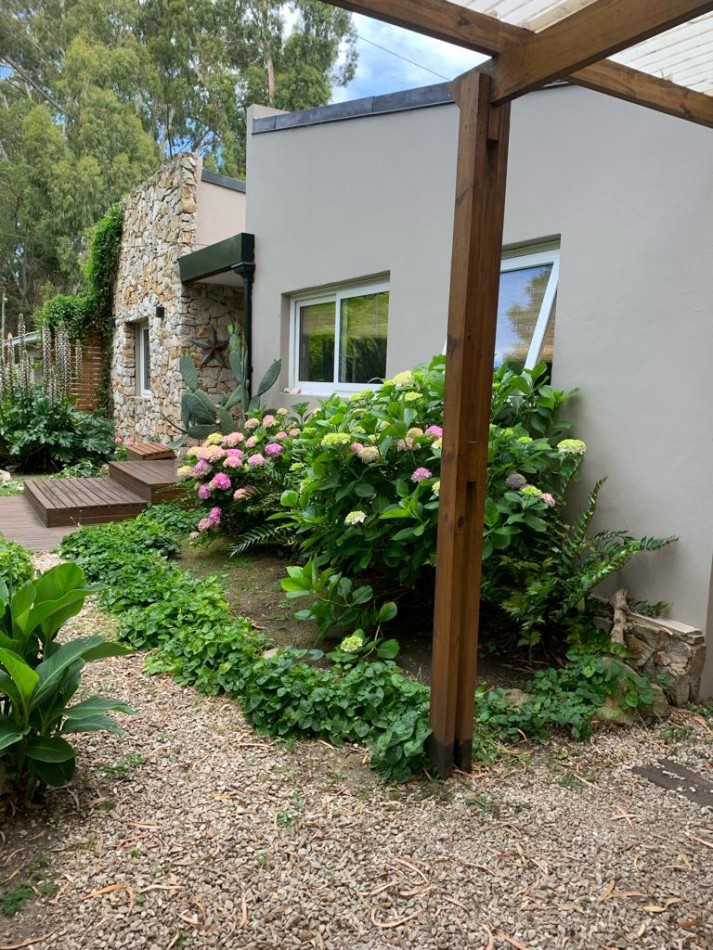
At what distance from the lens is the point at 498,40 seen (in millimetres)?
1921

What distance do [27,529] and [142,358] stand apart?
4.64 metres

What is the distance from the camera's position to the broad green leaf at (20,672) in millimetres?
1736

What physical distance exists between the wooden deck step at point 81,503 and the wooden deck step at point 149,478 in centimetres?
10

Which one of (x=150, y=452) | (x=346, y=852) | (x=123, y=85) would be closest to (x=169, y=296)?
(x=150, y=452)

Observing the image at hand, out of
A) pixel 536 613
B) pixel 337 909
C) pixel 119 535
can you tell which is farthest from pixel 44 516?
pixel 337 909

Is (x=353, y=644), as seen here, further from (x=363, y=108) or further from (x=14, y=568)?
(x=363, y=108)

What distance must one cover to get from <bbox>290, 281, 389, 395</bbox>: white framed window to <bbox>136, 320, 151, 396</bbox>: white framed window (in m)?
4.53

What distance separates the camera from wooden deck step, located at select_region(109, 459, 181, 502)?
6.52m

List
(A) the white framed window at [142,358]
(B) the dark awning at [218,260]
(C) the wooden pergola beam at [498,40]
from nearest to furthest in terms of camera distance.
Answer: (C) the wooden pergola beam at [498,40]
(B) the dark awning at [218,260]
(A) the white framed window at [142,358]

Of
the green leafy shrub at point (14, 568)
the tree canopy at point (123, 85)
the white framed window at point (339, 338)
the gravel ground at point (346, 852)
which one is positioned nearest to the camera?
the gravel ground at point (346, 852)

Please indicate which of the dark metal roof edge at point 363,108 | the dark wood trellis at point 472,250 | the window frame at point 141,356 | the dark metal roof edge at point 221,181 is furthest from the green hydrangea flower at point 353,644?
the window frame at point 141,356

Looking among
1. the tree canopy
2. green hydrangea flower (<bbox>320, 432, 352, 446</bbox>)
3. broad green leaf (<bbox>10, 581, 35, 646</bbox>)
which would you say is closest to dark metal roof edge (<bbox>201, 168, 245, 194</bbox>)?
green hydrangea flower (<bbox>320, 432, 352, 446</bbox>)

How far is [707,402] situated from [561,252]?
1138 mm

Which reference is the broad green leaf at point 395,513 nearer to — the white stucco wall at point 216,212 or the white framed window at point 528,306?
the white framed window at point 528,306
